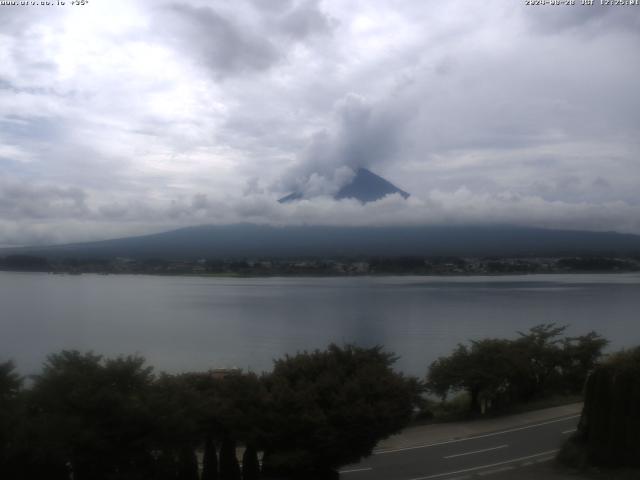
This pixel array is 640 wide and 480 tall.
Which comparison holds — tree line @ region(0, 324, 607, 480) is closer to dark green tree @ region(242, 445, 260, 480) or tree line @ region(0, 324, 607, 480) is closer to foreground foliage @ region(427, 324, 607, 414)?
dark green tree @ region(242, 445, 260, 480)

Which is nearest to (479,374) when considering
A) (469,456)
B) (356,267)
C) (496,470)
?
(469,456)

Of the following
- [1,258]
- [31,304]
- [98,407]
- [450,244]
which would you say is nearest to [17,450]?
[98,407]

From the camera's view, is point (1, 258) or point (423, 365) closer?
point (423, 365)

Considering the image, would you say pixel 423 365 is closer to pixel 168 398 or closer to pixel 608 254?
pixel 168 398

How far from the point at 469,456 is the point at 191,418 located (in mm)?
4728

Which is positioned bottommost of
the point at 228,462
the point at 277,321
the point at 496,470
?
the point at 277,321

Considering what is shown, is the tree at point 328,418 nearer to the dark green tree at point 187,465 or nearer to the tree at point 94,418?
the dark green tree at point 187,465

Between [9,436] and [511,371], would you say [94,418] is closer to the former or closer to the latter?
[9,436]

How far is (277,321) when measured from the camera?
39031mm

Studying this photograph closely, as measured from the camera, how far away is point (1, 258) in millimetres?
80125

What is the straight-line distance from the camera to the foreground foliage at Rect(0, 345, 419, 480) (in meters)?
7.77

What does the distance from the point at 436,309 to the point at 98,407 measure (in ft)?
125

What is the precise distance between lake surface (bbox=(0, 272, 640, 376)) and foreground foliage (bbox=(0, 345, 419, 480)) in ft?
45.0

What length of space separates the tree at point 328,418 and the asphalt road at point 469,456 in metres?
1.04
